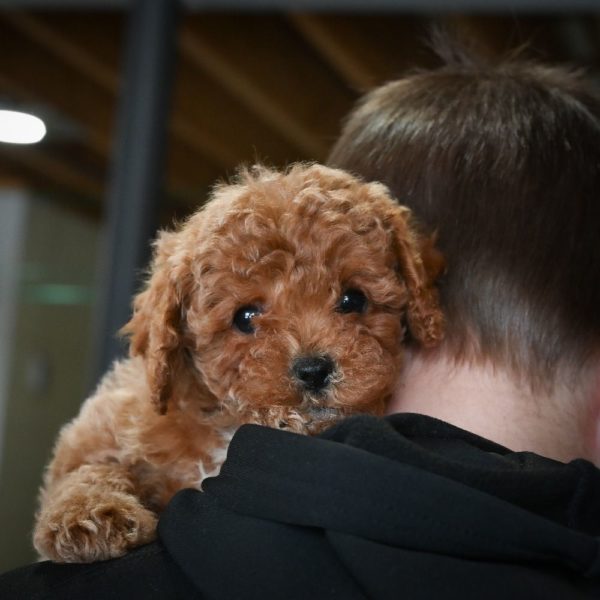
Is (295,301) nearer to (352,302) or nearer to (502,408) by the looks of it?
(352,302)

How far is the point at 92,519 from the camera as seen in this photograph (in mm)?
1800

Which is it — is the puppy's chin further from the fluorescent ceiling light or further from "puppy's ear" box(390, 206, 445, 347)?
the fluorescent ceiling light

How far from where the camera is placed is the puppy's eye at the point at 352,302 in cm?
194

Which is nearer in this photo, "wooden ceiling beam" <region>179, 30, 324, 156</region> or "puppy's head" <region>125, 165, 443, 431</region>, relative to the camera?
"puppy's head" <region>125, 165, 443, 431</region>

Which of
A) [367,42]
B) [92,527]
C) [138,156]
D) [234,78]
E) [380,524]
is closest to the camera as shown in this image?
[380,524]

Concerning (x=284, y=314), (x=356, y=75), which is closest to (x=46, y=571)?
(x=284, y=314)

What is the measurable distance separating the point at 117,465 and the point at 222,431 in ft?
0.88

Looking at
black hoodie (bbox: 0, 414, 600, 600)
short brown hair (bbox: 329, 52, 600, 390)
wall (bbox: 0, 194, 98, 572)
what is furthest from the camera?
wall (bbox: 0, 194, 98, 572)

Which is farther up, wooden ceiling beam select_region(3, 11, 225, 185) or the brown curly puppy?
wooden ceiling beam select_region(3, 11, 225, 185)

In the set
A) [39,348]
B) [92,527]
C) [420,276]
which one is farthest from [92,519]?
[39,348]

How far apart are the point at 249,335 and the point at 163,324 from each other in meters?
0.20

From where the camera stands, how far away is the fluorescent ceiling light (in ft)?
20.0

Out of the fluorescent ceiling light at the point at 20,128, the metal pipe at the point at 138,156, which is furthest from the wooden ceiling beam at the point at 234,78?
the fluorescent ceiling light at the point at 20,128

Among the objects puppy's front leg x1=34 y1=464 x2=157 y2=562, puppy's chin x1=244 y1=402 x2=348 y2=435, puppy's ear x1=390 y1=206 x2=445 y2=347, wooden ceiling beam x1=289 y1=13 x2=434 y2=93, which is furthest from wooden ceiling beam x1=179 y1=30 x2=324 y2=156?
puppy's chin x1=244 y1=402 x2=348 y2=435
